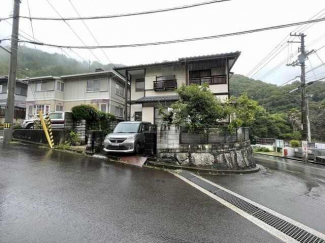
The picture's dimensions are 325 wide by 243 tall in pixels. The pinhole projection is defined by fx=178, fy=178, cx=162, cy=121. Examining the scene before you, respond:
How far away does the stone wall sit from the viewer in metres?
7.86

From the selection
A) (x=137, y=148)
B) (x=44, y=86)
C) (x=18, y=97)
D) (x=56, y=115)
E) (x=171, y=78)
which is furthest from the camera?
(x=18, y=97)

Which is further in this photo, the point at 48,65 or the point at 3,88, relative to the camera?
the point at 3,88

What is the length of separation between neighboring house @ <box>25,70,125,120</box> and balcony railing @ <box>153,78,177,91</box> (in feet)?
19.9

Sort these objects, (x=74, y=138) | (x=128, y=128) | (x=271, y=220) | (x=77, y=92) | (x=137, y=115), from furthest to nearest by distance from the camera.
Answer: (x=77, y=92) < (x=137, y=115) < (x=74, y=138) < (x=128, y=128) < (x=271, y=220)

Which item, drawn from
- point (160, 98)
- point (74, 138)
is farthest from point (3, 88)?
point (160, 98)

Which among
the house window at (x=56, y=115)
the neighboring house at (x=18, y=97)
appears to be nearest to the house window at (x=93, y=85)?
the house window at (x=56, y=115)

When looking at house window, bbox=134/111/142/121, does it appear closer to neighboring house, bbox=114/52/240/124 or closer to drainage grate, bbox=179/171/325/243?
neighboring house, bbox=114/52/240/124

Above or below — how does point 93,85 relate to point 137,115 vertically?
above

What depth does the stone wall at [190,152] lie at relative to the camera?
25.8 ft

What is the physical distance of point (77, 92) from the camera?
21.0 meters

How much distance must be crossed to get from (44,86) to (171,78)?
1570cm

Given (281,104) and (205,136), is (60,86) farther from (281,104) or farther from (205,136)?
(281,104)

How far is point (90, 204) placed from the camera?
3.47 m

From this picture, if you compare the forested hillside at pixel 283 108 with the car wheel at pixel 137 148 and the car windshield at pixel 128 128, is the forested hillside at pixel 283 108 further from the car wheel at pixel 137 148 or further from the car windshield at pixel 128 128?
the car wheel at pixel 137 148
